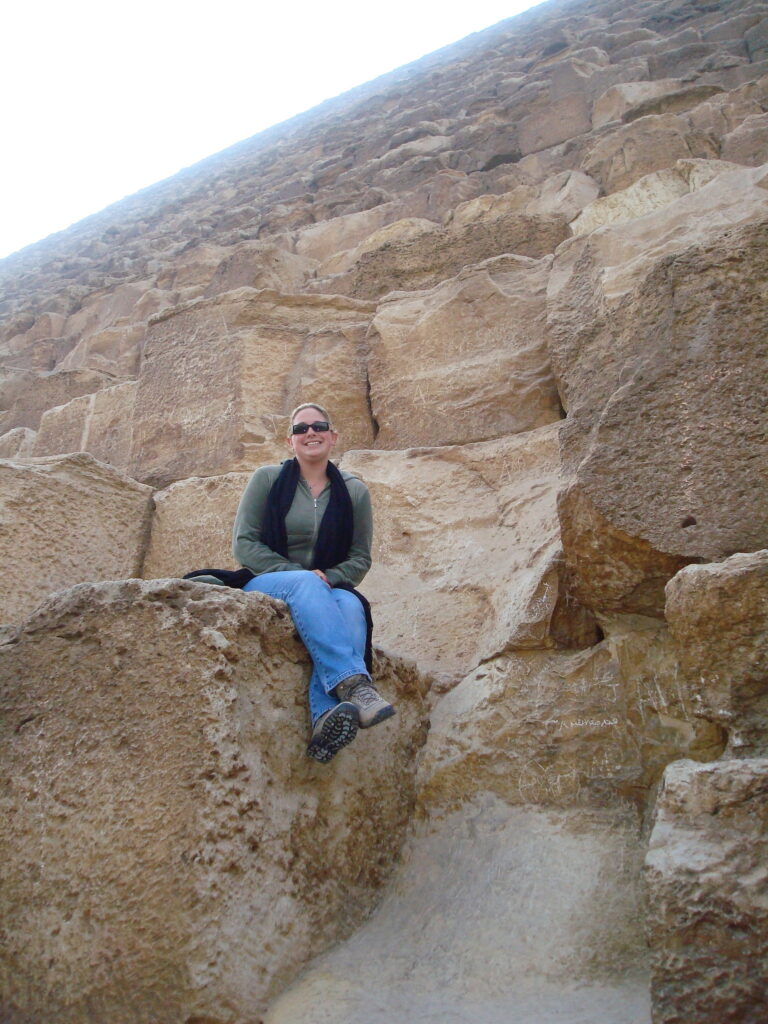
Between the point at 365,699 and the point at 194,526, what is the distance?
6.30 feet

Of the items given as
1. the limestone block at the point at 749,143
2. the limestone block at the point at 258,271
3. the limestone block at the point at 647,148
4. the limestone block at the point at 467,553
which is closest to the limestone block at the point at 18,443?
the limestone block at the point at 258,271

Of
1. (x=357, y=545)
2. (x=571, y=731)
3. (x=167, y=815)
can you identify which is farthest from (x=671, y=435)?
(x=167, y=815)

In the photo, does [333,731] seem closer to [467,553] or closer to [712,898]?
[712,898]

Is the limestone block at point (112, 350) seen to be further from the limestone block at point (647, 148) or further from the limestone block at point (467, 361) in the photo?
the limestone block at point (647, 148)

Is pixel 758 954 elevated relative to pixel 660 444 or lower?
lower

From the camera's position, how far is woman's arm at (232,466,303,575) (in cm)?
273

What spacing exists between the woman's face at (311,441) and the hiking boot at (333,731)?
926 mm

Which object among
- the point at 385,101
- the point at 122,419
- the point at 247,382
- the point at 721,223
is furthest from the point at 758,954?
the point at 385,101

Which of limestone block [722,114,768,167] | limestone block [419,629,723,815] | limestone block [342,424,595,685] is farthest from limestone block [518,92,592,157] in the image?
limestone block [419,629,723,815]

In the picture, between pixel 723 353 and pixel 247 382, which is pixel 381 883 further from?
pixel 247 382

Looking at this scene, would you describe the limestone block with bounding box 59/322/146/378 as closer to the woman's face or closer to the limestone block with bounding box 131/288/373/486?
the limestone block with bounding box 131/288/373/486

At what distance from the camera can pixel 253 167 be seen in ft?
63.9

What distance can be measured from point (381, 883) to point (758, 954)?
1083 millimetres

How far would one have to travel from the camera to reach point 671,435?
254cm
